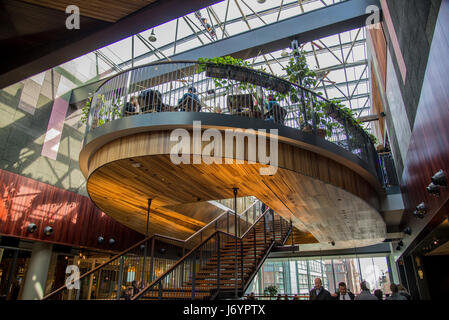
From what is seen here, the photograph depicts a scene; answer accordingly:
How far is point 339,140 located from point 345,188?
4.38 feet

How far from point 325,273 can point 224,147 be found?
62.5ft

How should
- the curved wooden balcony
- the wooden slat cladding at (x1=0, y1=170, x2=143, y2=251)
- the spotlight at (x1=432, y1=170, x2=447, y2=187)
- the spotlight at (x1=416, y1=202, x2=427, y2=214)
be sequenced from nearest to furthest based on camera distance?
the spotlight at (x1=432, y1=170, x2=447, y2=187) < the spotlight at (x1=416, y1=202, x2=427, y2=214) < the curved wooden balcony < the wooden slat cladding at (x1=0, y1=170, x2=143, y2=251)

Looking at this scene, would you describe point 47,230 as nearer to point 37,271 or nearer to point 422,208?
point 37,271

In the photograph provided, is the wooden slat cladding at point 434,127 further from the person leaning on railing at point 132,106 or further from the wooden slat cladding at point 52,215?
the wooden slat cladding at point 52,215

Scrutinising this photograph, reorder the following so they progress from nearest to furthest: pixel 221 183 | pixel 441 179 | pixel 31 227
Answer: pixel 441 179 → pixel 221 183 → pixel 31 227

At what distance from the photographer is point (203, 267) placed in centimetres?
952

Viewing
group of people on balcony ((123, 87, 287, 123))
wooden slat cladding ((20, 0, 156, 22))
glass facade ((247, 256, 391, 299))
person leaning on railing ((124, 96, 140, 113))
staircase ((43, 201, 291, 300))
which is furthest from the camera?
glass facade ((247, 256, 391, 299))

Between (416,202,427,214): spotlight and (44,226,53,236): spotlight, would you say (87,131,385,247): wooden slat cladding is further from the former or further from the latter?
(44,226,53,236): spotlight

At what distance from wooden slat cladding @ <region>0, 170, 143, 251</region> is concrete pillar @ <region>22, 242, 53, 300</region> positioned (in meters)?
0.79

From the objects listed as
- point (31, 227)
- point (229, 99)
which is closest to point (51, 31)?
point (229, 99)

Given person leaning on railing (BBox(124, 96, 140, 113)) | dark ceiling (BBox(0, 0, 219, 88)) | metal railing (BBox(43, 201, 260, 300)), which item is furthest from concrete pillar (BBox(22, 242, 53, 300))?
person leaning on railing (BBox(124, 96, 140, 113))

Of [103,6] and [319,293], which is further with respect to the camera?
[319,293]

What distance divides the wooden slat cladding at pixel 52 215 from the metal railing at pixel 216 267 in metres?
5.14

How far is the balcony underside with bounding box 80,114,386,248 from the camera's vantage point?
6301mm
